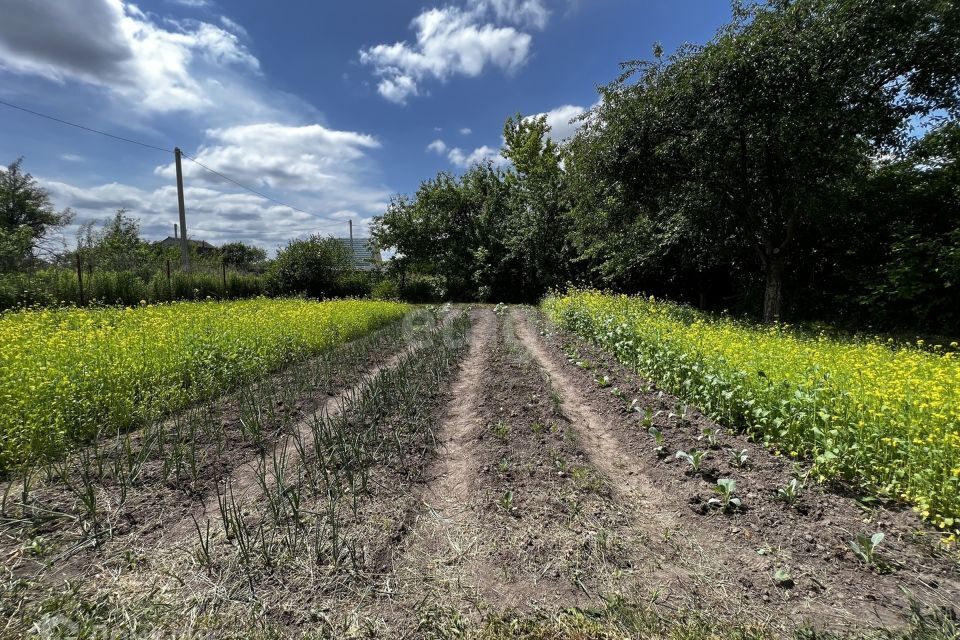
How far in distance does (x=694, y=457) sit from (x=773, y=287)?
9.87m

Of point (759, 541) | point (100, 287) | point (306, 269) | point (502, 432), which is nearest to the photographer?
point (759, 541)

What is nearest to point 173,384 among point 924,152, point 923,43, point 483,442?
point 483,442

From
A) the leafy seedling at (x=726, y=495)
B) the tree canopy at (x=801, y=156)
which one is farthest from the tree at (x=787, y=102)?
the leafy seedling at (x=726, y=495)

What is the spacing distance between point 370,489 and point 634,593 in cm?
214

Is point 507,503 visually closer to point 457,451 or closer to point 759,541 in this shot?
point 457,451

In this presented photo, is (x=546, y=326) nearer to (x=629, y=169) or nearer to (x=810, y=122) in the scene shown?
(x=629, y=169)

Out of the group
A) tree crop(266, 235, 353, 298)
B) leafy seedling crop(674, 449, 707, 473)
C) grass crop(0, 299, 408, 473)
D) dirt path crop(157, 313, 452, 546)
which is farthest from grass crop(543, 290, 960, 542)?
tree crop(266, 235, 353, 298)

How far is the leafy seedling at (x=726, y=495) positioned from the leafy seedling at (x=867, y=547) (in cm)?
A: 65

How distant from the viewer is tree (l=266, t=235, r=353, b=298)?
75.5 feet

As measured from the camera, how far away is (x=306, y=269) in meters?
23.3

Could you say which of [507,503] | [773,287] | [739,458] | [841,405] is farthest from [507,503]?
[773,287]

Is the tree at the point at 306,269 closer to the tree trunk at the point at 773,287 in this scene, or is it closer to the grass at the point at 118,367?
the grass at the point at 118,367

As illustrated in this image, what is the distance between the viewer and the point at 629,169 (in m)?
10.0

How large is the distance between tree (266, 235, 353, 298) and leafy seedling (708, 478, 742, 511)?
899 inches
